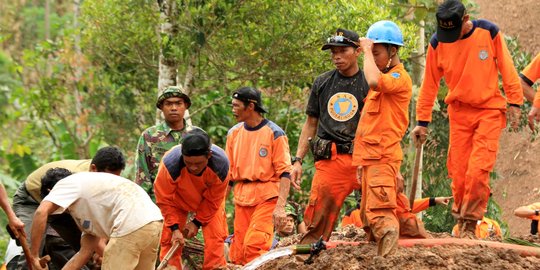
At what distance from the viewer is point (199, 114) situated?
1432 centimetres

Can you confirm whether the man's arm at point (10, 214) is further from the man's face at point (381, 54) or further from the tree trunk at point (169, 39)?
the tree trunk at point (169, 39)

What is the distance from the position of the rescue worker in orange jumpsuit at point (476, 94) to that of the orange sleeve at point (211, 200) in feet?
6.01

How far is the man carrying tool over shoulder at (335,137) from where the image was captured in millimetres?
8055

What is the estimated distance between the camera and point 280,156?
31.5ft

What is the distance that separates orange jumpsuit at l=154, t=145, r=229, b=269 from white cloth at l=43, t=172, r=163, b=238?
3.90 feet

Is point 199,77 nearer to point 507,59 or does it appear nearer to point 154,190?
point 154,190

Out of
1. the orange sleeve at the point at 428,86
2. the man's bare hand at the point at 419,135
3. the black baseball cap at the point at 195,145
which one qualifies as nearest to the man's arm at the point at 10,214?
the black baseball cap at the point at 195,145

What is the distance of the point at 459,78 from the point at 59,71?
1018 cm

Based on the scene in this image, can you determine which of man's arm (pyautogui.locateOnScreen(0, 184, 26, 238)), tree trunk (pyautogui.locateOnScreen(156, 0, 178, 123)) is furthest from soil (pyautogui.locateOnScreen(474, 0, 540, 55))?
man's arm (pyautogui.locateOnScreen(0, 184, 26, 238))

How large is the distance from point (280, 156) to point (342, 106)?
1.59m

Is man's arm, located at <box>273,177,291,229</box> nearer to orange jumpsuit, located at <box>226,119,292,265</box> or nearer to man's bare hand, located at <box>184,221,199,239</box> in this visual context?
orange jumpsuit, located at <box>226,119,292,265</box>

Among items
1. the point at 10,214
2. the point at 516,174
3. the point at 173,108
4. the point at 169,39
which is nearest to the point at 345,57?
the point at 173,108

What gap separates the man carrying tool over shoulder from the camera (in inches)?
317

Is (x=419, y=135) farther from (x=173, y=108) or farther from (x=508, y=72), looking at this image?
(x=173, y=108)
